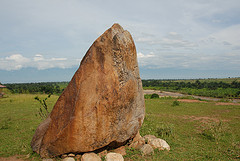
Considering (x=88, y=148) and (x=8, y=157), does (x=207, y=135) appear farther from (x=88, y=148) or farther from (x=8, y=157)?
(x=8, y=157)

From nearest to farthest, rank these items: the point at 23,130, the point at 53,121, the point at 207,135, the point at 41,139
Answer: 1. the point at 53,121
2. the point at 41,139
3. the point at 207,135
4. the point at 23,130

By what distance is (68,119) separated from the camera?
19.4ft

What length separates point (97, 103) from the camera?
19.1 ft

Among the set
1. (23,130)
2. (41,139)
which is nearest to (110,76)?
(41,139)

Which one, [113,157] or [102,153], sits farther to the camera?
[102,153]

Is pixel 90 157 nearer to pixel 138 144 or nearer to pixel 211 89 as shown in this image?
pixel 138 144

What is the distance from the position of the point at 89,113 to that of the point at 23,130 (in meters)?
7.00

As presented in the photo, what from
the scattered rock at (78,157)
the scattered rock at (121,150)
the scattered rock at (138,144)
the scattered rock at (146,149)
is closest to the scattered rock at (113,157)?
the scattered rock at (121,150)

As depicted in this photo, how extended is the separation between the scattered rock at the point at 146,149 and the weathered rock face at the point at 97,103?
101 cm

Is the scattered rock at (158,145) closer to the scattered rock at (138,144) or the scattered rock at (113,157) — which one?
the scattered rock at (138,144)

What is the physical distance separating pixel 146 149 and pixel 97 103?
2.86 metres

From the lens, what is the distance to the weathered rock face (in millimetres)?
5785

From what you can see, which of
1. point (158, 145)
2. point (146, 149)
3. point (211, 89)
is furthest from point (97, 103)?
point (211, 89)

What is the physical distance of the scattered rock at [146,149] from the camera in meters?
6.84
